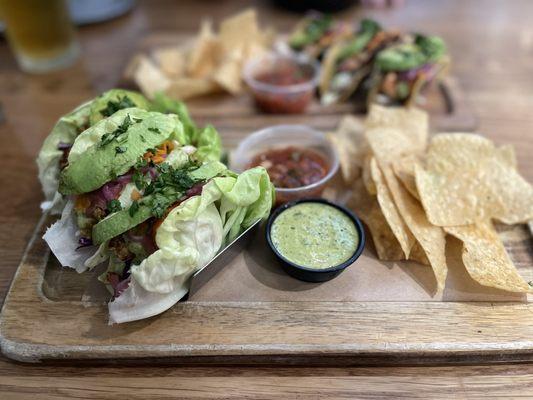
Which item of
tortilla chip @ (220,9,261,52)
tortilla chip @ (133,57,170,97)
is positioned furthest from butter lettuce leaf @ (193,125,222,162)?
tortilla chip @ (220,9,261,52)

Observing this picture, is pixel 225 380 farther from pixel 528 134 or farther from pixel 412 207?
pixel 528 134


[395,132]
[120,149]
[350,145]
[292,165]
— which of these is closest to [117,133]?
[120,149]

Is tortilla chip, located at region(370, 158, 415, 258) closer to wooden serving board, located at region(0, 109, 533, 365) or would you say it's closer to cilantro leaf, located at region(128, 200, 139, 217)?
wooden serving board, located at region(0, 109, 533, 365)

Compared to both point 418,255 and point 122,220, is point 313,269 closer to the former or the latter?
point 418,255

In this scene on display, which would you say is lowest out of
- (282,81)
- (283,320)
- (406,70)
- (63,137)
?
(283,320)

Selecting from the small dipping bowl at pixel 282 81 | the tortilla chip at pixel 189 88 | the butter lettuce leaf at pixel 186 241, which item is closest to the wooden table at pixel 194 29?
the butter lettuce leaf at pixel 186 241

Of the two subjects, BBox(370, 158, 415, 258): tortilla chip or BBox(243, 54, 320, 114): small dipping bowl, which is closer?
BBox(370, 158, 415, 258): tortilla chip

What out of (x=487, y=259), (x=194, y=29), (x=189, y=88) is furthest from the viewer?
(x=194, y=29)
